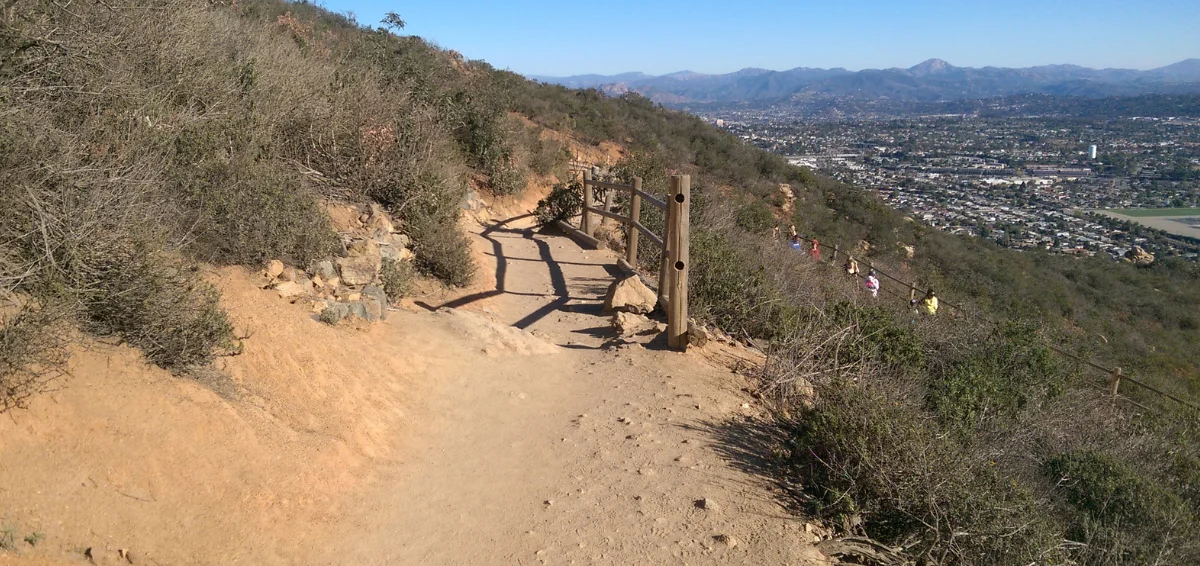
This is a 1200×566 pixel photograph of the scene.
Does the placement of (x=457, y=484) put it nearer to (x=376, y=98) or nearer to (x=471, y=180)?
(x=376, y=98)

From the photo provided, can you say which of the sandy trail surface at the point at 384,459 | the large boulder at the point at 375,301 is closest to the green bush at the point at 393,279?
the large boulder at the point at 375,301

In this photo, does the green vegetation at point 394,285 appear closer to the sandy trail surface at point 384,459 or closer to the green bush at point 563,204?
the sandy trail surface at point 384,459

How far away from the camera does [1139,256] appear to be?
2933 centimetres

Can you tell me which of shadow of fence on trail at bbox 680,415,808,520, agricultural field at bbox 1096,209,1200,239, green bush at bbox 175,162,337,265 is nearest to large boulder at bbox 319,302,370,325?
green bush at bbox 175,162,337,265

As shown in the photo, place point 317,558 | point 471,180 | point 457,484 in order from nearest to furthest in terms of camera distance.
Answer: point 317,558, point 457,484, point 471,180

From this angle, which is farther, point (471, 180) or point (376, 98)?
point (471, 180)

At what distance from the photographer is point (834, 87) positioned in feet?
534

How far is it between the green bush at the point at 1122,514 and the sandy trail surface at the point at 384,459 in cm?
224

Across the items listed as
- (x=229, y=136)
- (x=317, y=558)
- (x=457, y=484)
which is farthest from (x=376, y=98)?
(x=317, y=558)

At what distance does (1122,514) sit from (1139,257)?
3010 centimetres

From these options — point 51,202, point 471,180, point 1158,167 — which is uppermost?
point 51,202

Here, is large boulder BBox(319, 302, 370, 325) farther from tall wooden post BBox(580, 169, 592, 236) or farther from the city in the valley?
the city in the valley

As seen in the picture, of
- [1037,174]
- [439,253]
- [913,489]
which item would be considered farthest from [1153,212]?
[913,489]

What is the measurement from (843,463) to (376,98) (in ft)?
28.8
